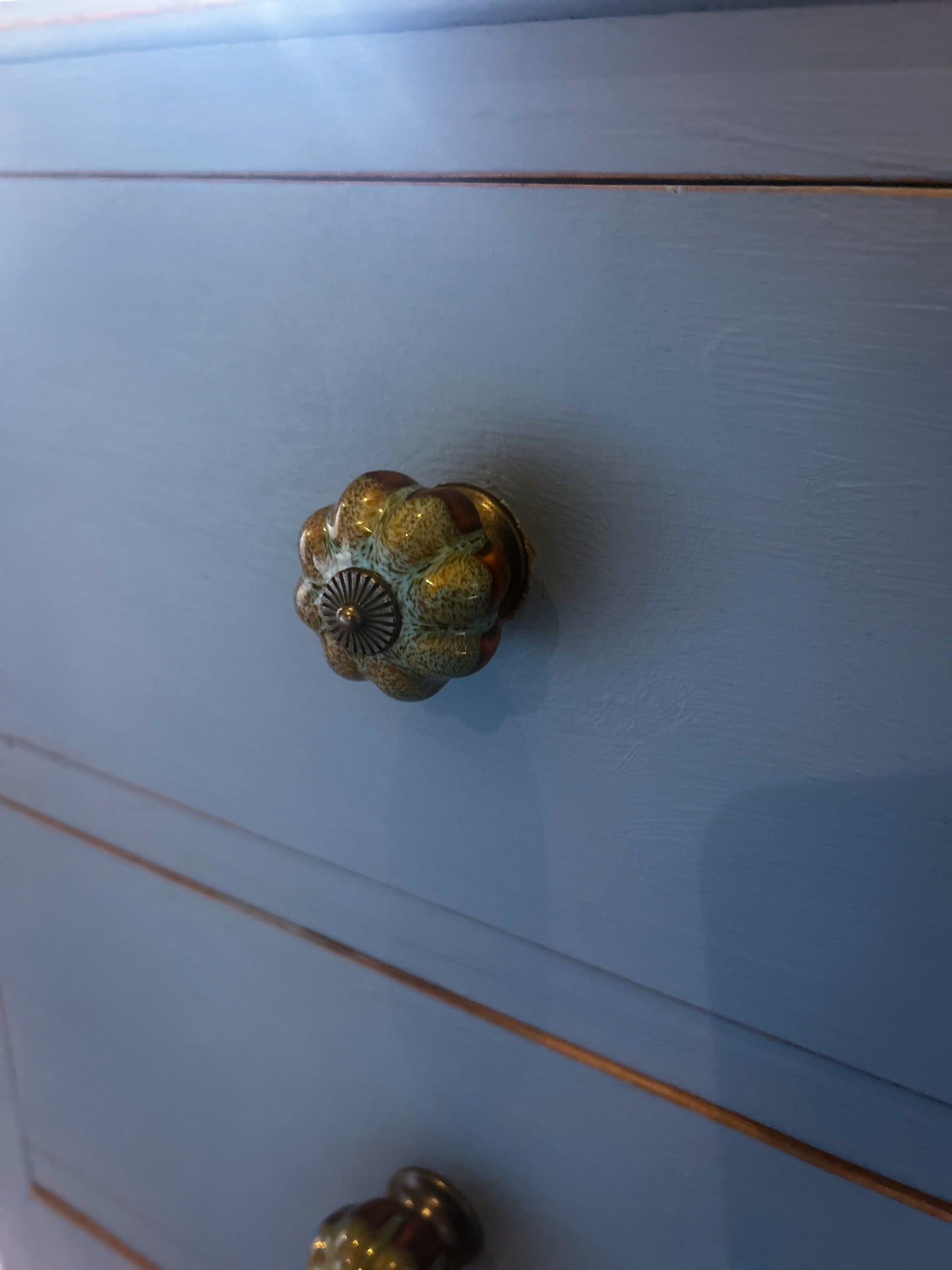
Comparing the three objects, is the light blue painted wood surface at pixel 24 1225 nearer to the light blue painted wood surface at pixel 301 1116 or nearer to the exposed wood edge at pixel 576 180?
the light blue painted wood surface at pixel 301 1116

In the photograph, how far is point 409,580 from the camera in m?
0.26

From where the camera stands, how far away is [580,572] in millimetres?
293

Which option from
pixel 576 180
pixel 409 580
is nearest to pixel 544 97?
pixel 576 180

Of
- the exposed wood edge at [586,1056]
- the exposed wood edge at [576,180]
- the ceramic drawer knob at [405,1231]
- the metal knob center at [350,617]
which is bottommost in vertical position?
the ceramic drawer knob at [405,1231]

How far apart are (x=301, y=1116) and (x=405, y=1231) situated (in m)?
0.09

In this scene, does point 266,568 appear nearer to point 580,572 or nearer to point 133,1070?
point 580,572

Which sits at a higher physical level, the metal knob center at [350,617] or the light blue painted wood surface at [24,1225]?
the metal knob center at [350,617]

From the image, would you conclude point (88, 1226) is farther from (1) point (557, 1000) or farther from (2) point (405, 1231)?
(1) point (557, 1000)

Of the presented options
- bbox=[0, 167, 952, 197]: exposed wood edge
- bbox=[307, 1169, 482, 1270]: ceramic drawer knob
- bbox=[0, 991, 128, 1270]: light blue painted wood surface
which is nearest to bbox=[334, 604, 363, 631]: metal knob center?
bbox=[0, 167, 952, 197]: exposed wood edge

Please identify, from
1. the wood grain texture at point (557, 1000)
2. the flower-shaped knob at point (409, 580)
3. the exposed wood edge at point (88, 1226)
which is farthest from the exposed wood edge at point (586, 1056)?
the exposed wood edge at point (88, 1226)

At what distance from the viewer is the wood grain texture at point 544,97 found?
0.22m

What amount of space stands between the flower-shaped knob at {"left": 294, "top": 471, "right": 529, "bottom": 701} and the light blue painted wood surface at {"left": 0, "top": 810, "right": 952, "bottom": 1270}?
18 centimetres

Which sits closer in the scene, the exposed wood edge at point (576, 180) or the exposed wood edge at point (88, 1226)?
the exposed wood edge at point (576, 180)

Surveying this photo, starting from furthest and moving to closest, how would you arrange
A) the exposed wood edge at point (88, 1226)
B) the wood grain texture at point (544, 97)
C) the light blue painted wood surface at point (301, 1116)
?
the exposed wood edge at point (88, 1226) < the light blue painted wood surface at point (301, 1116) < the wood grain texture at point (544, 97)
